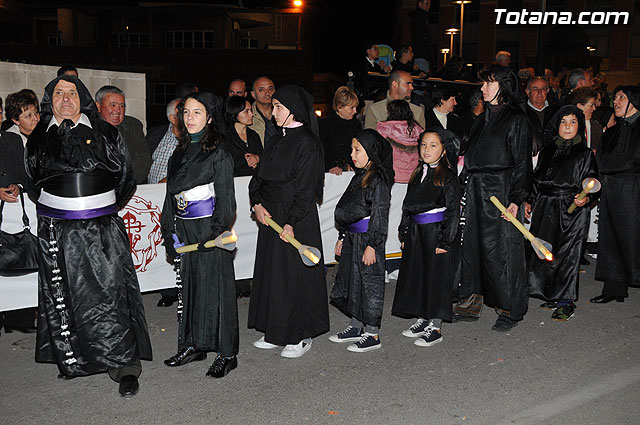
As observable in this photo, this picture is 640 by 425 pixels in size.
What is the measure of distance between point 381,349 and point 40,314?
9.02 ft

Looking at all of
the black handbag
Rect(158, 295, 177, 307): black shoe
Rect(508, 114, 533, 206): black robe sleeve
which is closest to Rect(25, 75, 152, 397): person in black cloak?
the black handbag

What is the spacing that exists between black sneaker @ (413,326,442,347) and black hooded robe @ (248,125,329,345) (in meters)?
1.02

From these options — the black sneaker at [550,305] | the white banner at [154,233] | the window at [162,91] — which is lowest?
the black sneaker at [550,305]

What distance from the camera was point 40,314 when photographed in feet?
15.8

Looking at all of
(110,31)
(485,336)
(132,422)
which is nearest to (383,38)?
(110,31)

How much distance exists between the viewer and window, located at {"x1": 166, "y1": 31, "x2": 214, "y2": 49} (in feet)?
107

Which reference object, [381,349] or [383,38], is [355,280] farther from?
[383,38]

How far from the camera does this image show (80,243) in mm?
4629

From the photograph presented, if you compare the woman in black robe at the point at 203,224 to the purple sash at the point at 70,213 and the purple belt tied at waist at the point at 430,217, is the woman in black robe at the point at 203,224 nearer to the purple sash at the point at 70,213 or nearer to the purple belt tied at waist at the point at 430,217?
the purple sash at the point at 70,213

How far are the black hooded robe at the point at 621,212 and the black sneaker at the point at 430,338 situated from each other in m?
2.45

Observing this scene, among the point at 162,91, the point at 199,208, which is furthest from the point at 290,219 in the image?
the point at 162,91

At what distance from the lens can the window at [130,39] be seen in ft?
109

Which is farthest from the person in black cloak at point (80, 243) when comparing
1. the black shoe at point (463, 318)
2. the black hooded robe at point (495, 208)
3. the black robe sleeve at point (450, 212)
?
the black hooded robe at point (495, 208)

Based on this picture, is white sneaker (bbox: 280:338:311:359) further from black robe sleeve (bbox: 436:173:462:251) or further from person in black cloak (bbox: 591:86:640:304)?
person in black cloak (bbox: 591:86:640:304)
